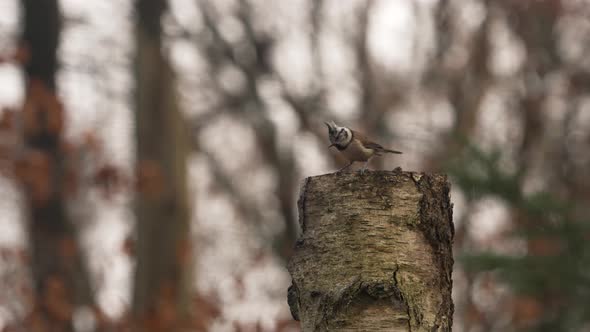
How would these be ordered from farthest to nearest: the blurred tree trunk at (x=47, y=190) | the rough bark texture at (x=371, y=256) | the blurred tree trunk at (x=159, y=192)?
1. the blurred tree trunk at (x=159, y=192)
2. the blurred tree trunk at (x=47, y=190)
3. the rough bark texture at (x=371, y=256)

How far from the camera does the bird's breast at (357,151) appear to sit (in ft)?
14.7

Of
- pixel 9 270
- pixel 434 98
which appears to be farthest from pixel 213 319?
pixel 434 98

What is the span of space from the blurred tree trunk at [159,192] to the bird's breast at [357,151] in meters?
6.61

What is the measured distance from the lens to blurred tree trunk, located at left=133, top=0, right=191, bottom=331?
11172 millimetres

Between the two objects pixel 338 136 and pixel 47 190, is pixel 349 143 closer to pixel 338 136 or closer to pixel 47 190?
pixel 338 136

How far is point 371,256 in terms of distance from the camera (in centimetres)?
261

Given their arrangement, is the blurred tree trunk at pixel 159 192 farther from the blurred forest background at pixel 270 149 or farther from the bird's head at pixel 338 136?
the bird's head at pixel 338 136

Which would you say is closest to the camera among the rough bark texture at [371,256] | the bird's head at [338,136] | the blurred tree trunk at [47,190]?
the rough bark texture at [371,256]

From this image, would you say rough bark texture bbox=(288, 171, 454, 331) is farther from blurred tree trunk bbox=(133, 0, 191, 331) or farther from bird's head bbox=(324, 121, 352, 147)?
blurred tree trunk bbox=(133, 0, 191, 331)

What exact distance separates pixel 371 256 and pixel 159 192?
28.9ft

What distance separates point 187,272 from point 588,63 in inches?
409

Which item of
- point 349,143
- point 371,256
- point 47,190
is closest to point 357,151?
point 349,143

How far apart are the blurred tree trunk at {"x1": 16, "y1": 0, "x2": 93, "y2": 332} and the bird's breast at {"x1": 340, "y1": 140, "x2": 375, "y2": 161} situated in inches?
265

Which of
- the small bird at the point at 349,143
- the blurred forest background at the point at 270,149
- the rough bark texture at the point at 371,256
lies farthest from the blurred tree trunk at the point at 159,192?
the rough bark texture at the point at 371,256
